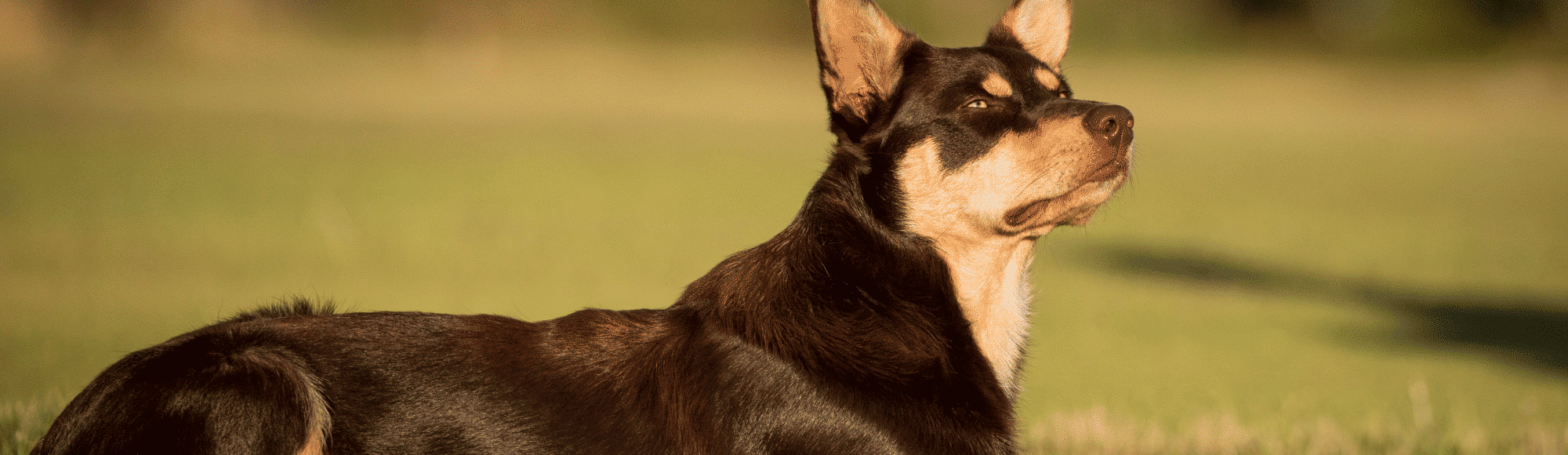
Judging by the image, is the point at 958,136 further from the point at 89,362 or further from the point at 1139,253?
the point at 1139,253

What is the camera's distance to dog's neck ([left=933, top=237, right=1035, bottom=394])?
4.34 meters

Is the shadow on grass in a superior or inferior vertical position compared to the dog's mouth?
inferior

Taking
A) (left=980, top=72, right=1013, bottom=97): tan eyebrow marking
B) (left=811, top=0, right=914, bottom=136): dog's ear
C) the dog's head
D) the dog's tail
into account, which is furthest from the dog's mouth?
the dog's tail

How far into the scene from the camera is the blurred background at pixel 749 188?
33.7 ft

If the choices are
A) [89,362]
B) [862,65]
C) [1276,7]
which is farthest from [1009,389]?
[1276,7]

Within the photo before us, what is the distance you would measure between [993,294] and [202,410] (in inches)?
103

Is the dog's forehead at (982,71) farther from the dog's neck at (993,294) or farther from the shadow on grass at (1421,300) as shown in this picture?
the shadow on grass at (1421,300)

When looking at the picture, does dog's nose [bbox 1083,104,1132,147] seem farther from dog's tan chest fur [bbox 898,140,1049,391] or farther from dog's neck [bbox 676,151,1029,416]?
dog's neck [bbox 676,151,1029,416]

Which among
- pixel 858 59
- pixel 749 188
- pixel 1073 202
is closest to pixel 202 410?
pixel 858 59

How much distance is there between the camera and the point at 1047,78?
4711 mm

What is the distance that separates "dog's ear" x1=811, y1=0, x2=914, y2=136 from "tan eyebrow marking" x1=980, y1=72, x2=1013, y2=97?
0.31 metres

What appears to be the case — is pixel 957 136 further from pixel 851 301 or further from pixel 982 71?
pixel 851 301

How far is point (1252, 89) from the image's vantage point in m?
47.4

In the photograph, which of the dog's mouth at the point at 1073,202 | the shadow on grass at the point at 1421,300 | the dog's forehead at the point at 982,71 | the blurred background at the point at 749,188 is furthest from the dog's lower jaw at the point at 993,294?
the shadow on grass at the point at 1421,300
